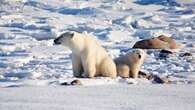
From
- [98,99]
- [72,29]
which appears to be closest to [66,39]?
[98,99]

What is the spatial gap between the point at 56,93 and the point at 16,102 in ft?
1.66

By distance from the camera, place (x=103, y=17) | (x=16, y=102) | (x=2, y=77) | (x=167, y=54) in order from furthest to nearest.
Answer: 1. (x=103, y=17)
2. (x=167, y=54)
3. (x=2, y=77)
4. (x=16, y=102)

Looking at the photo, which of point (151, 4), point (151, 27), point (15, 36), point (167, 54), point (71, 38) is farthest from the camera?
point (151, 4)

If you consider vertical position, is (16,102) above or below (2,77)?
above

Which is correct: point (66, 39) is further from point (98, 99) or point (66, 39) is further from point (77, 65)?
point (98, 99)

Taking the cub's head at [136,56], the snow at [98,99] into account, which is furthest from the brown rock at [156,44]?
the snow at [98,99]

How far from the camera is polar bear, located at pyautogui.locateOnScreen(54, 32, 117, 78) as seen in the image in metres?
6.52

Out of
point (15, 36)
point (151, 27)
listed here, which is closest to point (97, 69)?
point (15, 36)

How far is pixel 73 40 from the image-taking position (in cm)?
664

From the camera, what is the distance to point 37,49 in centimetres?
1235

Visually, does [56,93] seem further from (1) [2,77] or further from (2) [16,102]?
(1) [2,77]

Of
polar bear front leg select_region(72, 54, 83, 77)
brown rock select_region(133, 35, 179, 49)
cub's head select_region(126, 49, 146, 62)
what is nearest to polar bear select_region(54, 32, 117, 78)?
polar bear front leg select_region(72, 54, 83, 77)

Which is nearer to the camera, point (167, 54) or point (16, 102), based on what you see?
point (16, 102)

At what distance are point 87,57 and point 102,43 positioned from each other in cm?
784
